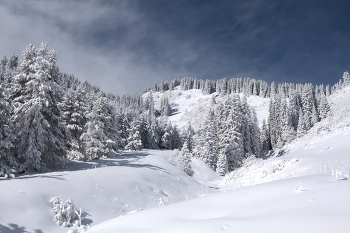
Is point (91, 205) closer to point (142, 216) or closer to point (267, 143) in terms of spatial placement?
point (142, 216)

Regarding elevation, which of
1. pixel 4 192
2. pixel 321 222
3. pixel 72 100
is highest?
pixel 72 100

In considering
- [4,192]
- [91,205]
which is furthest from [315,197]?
[4,192]

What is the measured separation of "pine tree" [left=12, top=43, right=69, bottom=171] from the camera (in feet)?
52.0

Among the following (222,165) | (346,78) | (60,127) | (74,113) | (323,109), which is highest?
(346,78)

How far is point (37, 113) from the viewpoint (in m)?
16.2

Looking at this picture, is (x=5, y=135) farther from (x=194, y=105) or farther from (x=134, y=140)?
(x=194, y=105)

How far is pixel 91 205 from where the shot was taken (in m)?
9.77

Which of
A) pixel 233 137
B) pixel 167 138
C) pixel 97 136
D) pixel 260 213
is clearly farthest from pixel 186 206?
pixel 167 138

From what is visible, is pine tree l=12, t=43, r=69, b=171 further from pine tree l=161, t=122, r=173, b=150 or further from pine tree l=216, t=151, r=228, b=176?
pine tree l=161, t=122, r=173, b=150

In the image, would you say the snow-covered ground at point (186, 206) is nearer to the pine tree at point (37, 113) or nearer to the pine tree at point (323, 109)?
the pine tree at point (37, 113)

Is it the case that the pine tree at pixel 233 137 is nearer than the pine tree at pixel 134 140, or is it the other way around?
the pine tree at pixel 233 137

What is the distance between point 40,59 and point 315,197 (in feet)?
64.3

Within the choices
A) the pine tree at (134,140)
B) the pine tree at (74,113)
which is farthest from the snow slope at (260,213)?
the pine tree at (134,140)

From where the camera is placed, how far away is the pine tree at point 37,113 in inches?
624
